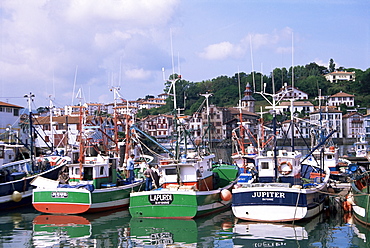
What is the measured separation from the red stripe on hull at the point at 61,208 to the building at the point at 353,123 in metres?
101

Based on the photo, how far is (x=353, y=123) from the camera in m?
114

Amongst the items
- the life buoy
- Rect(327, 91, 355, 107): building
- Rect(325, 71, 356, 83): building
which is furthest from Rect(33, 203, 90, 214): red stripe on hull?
Rect(325, 71, 356, 83): building

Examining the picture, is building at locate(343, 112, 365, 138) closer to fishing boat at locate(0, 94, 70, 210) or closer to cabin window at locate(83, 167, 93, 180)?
fishing boat at locate(0, 94, 70, 210)

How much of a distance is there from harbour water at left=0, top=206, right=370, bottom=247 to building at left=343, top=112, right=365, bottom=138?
97.2 metres

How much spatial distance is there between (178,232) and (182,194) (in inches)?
79.8

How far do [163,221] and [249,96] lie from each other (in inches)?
4593

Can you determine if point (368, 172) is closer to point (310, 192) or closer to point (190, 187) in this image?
point (310, 192)

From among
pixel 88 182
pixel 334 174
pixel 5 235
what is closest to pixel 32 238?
pixel 5 235

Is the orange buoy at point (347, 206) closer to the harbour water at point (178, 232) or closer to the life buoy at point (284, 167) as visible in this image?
the harbour water at point (178, 232)

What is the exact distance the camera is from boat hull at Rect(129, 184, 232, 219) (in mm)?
21156

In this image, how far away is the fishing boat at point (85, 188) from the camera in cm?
2322

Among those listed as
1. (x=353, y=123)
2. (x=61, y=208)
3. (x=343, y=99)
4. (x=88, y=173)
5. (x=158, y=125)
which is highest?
(x=343, y=99)

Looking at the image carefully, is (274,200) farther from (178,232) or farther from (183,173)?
(183,173)

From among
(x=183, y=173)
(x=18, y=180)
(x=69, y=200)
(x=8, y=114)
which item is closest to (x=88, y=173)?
(x=69, y=200)
